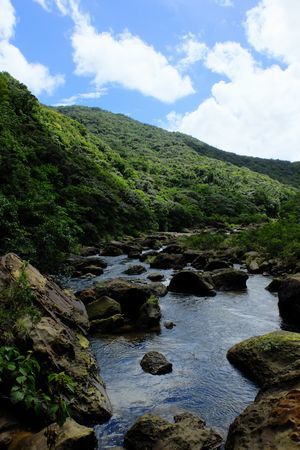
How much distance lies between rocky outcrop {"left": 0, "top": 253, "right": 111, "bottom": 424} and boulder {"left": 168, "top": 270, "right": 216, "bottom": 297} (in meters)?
10.6

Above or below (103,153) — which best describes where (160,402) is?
below

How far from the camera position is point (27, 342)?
10.2m

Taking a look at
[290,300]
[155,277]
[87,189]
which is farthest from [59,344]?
[87,189]

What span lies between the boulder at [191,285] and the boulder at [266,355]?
1001 centimetres

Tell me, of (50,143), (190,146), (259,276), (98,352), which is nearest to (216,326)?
(98,352)

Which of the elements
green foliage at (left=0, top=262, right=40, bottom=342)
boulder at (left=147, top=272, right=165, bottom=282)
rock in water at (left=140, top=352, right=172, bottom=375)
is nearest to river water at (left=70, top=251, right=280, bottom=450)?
rock in water at (left=140, top=352, right=172, bottom=375)

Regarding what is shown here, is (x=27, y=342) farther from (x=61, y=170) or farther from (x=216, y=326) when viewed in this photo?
(x=61, y=170)

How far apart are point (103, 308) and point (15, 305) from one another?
742 centimetres

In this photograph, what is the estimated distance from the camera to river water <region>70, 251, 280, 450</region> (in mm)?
10836

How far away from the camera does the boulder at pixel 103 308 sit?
18.1 metres

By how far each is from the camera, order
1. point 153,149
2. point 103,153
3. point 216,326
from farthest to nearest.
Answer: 1. point 153,149
2. point 103,153
3. point 216,326

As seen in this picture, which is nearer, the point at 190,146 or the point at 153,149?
the point at 153,149

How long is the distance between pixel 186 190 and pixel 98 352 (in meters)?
91.9

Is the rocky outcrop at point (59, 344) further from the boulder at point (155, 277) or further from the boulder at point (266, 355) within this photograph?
the boulder at point (155, 277)
